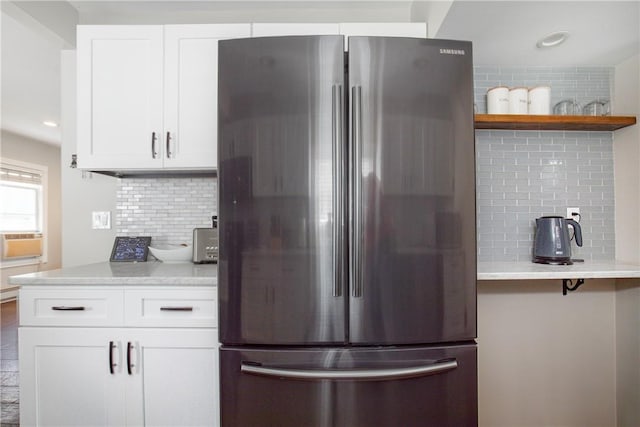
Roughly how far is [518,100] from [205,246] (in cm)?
194

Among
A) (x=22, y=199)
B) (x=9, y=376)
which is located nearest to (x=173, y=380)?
(x=9, y=376)

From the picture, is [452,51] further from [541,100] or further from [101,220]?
[101,220]

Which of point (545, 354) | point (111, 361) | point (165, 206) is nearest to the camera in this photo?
point (111, 361)

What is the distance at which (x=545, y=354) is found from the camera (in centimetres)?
194

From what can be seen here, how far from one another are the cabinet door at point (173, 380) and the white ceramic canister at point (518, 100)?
76.4 inches

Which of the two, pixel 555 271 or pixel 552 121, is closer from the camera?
pixel 555 271

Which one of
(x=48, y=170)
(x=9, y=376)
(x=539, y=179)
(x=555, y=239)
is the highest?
(x=48, y=170)

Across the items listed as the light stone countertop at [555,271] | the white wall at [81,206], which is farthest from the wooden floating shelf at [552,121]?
the white wall at [81,206]

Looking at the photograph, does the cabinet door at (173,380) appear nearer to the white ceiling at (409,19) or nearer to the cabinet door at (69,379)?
the cabinet door at (69,379)

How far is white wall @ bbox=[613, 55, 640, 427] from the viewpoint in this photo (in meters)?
1.82

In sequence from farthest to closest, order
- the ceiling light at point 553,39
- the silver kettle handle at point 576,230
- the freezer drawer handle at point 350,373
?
1. the silver kettle handle at point 576,230
2. the ceiling light at point 553,39
3. the freezer drawer handle at point 350,373

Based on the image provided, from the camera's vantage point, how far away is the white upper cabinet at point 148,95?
5.87 feet

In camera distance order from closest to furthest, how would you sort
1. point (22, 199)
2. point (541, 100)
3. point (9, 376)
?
point (541, 100)
point (9, 376)
point (22, 199)

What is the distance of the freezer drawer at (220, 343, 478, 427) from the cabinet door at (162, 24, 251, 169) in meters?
1.05
